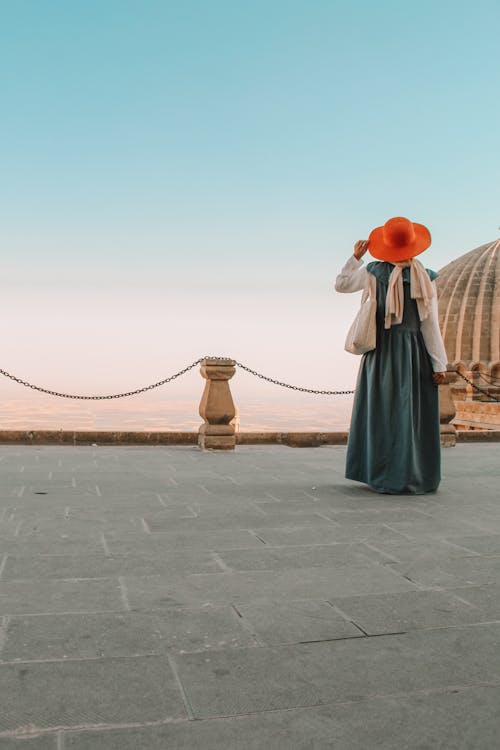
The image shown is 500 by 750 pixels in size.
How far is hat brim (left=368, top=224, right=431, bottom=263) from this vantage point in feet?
20.2

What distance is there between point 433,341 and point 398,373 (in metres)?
0.40

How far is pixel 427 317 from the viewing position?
20.2 feet

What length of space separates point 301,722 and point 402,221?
15.8 ft

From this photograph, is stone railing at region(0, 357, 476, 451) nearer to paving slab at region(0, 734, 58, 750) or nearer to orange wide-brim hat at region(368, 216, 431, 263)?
orange wide-brim hat at region(368, 216, 431, 263)

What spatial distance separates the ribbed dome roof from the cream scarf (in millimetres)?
34128

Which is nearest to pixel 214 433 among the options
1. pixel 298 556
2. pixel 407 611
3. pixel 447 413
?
pixel 447 413

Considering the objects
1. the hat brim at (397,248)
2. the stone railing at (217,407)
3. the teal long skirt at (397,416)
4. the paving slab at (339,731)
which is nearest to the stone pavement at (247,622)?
the paving slab at (339,731)

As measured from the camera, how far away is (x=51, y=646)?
2521 millimetres

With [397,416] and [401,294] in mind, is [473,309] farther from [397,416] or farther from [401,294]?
[397,416]

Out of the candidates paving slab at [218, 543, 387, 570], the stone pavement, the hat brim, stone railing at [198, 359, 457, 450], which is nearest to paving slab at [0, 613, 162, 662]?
the stone pavement

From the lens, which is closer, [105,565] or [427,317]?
[105,565]

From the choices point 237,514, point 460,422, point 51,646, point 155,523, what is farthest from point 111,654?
point 460,422

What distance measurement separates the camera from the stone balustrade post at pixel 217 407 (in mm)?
9406

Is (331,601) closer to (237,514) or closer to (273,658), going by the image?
(273,658)
